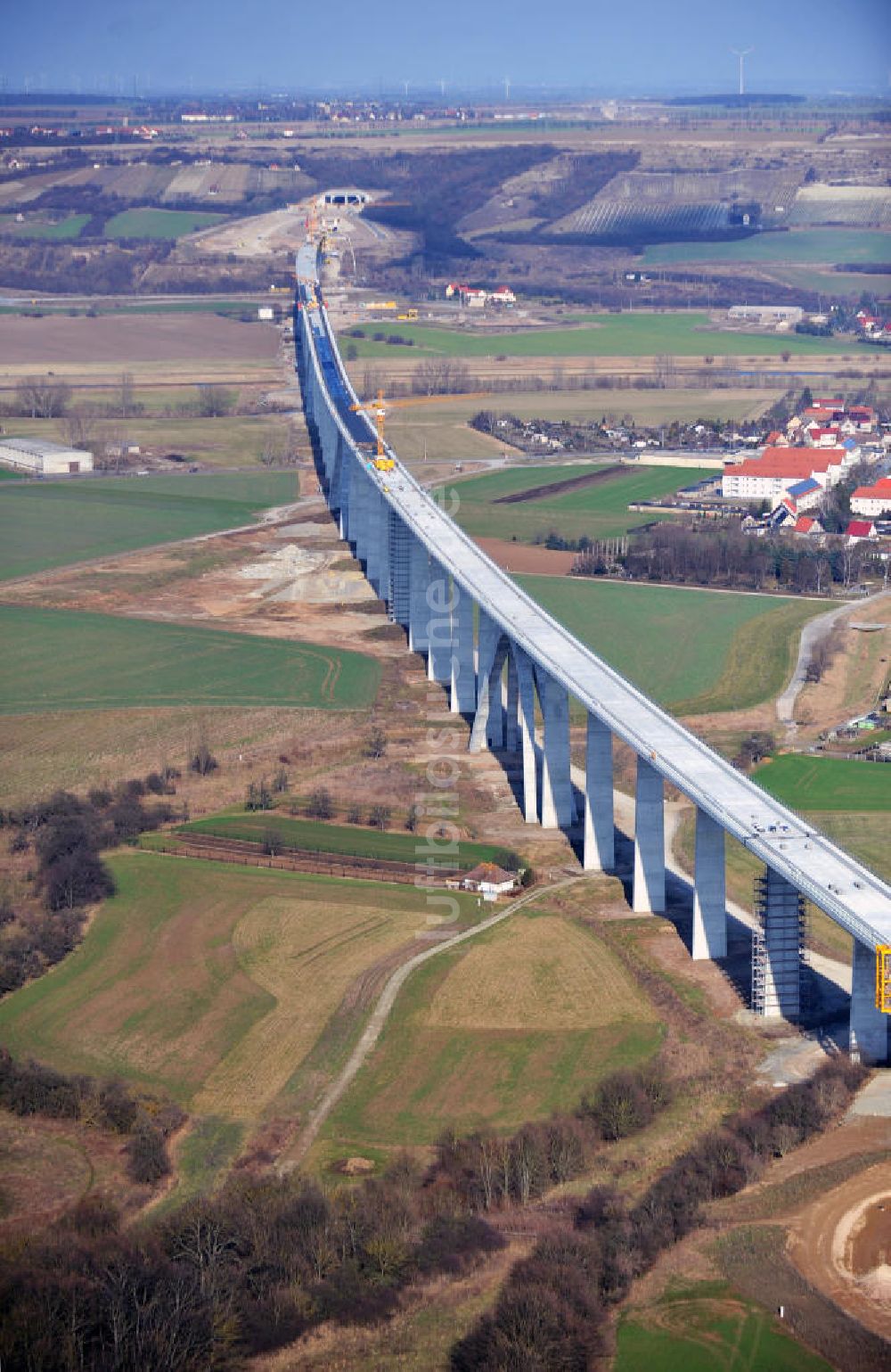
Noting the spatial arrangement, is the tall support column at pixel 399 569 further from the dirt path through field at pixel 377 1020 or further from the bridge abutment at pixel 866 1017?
the bridge abutment at pixel 866 1017

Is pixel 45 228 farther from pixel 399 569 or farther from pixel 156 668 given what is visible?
pixel 156 668

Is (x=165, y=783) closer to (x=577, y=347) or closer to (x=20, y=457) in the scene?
(x=20, y=457)

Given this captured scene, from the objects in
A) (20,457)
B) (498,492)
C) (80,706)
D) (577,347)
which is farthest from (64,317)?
(80,706)

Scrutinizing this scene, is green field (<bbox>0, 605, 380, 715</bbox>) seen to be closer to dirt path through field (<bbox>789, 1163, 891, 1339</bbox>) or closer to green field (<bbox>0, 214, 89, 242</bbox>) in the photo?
dirt path through field (<bbox>789, 1163, 891, 1339</bbox>)

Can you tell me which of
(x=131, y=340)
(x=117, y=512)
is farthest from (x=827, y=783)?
(x=131, y=340)

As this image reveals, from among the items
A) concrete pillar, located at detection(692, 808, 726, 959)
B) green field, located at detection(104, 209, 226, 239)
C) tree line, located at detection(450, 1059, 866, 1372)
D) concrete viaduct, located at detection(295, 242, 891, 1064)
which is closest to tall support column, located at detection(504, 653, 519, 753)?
concrete viaduct, located at detection(295, 242, 891, 1064)

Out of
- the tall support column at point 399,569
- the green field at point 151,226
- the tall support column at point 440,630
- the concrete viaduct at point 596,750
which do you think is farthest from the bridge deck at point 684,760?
the green field at point 151,226
